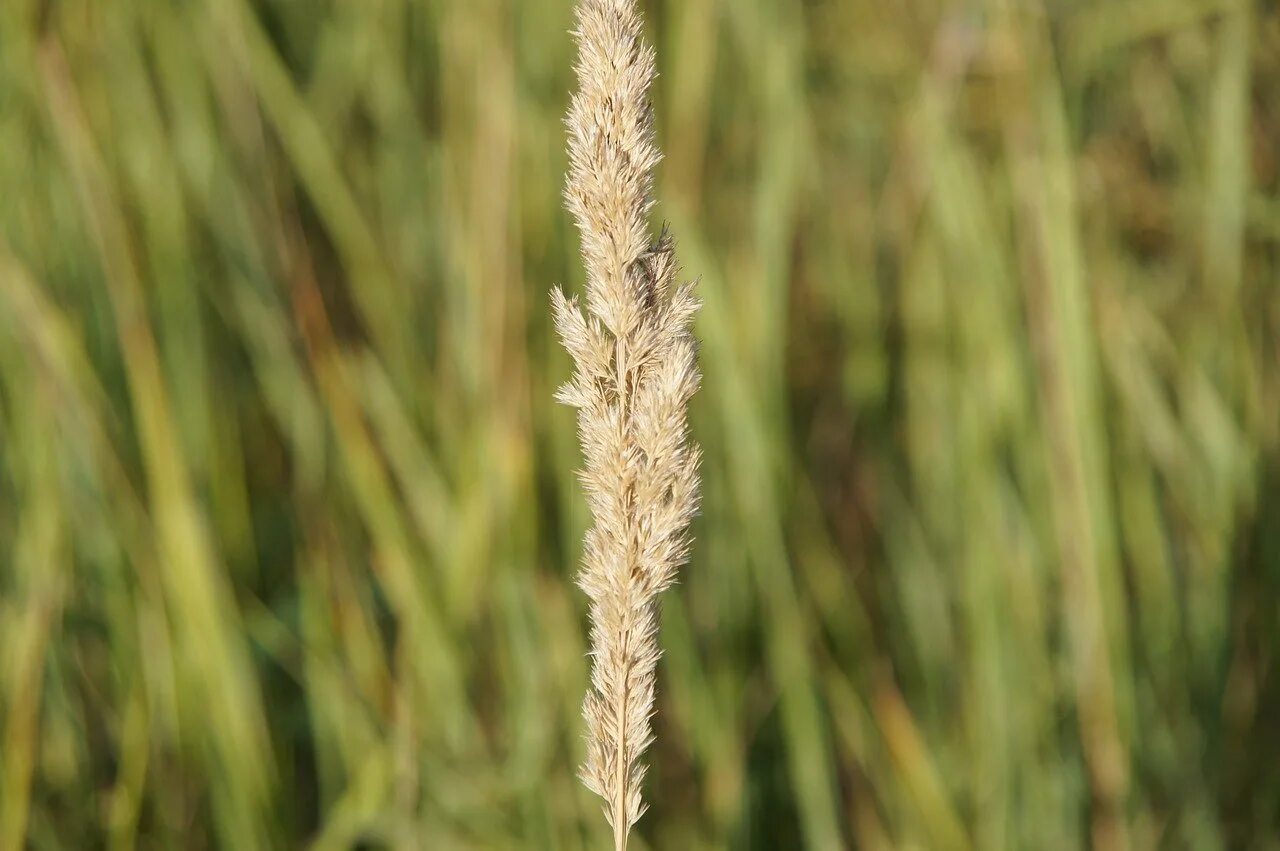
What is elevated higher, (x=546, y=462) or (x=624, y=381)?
(x=624, y=381)

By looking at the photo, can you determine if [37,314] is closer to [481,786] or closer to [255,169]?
[255,169]

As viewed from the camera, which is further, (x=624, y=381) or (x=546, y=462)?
(x=546, y=462)

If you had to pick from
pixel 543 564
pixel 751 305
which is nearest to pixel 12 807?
pixel 543 564

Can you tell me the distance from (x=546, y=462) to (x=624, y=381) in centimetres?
108

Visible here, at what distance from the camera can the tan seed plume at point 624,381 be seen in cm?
91

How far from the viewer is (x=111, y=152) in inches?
74.8

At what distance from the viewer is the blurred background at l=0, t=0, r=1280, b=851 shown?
167 centimetres

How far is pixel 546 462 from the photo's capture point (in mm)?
1998

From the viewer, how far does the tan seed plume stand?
0.91 m

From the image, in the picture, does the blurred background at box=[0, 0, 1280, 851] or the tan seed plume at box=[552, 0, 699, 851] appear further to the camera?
the blurred background at box=[0, 0, 1280, 851]

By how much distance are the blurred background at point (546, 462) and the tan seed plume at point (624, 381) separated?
28.5 inches

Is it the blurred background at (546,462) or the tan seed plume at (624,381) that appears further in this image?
the blurred background at (546,462)

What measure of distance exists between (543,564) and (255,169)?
855 mm

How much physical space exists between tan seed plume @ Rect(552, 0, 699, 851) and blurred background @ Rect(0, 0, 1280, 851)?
724 mm
